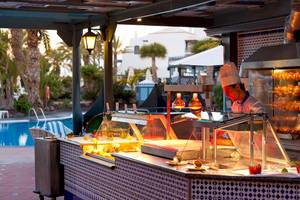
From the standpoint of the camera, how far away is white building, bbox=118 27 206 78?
48.7 metres

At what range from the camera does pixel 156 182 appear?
4.86 m

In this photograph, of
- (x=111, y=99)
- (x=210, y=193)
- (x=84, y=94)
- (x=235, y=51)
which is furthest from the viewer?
(x=84, y=94)

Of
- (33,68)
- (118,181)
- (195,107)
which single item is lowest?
(118,181)

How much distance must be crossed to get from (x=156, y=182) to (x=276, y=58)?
433 cm

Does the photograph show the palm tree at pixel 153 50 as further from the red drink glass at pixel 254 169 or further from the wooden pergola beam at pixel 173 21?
the red drink glass at pixel 254 169

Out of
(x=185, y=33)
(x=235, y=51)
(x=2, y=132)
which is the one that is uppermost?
(x=185, y=33)

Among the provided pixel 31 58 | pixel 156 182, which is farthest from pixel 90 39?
pixel 31 58

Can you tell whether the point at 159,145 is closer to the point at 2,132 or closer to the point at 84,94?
the point at 2,132

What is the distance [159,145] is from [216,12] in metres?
6.30

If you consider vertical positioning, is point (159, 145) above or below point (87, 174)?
above

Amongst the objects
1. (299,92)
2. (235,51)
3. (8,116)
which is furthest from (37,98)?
(299,92)

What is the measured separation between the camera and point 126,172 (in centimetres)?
540

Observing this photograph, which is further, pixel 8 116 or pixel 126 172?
pixel 8 116

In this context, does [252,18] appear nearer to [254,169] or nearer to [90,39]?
[90,39]
